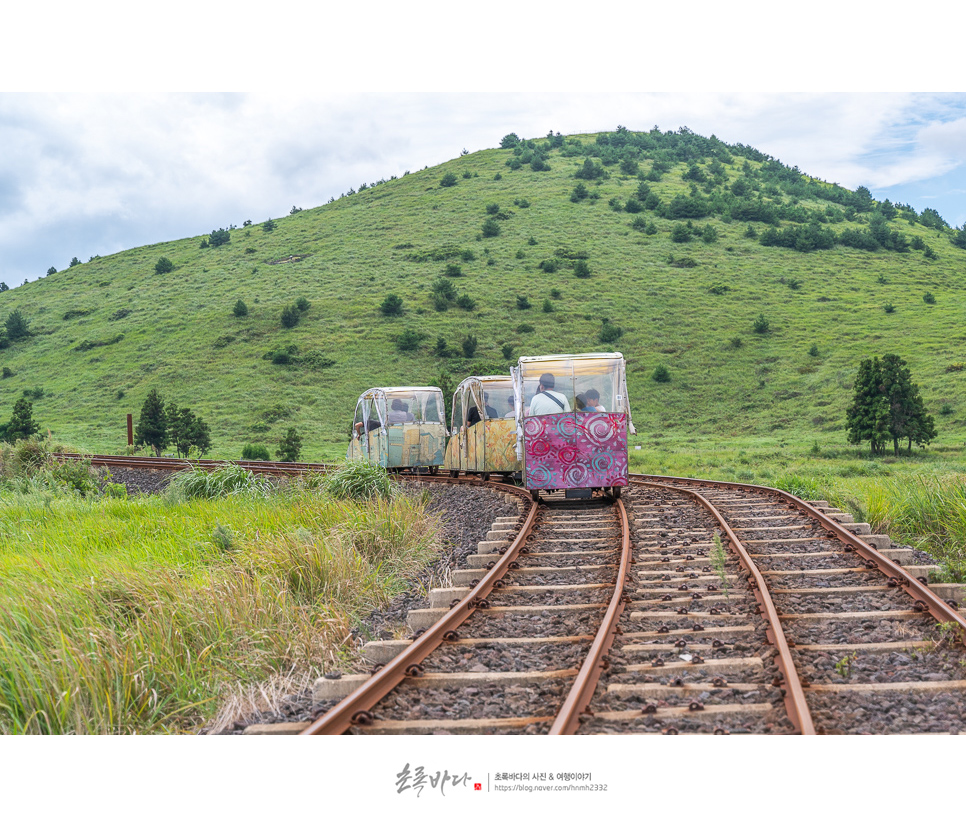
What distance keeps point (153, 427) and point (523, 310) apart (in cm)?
3256

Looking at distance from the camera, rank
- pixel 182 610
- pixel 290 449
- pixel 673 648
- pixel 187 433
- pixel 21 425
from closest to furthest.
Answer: pixel 673 648 → pixel 182 610 → pixel 290 449 → pixel 187 433 → pixel 21 425

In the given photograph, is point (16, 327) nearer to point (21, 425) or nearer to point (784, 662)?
point (21, 425)

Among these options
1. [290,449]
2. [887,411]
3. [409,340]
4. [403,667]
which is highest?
[409,340]

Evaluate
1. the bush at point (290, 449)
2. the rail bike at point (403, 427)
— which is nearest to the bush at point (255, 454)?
the bush at point (290, 449)

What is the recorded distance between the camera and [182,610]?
6445mm

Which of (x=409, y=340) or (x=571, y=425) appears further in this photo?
(x=409, y=340)

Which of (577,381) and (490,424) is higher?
(577,381)

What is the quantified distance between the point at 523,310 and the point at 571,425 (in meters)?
55.9

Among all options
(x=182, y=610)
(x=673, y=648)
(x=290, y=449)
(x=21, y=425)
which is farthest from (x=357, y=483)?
(x=21, y=425)

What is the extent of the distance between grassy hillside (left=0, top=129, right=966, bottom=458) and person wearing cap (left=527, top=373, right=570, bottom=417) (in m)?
29.4

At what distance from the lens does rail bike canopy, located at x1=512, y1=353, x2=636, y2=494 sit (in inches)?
531

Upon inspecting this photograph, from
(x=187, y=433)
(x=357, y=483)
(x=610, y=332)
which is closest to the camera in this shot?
(x=357, y=483)

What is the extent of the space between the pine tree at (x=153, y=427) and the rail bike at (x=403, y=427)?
25.8 metres

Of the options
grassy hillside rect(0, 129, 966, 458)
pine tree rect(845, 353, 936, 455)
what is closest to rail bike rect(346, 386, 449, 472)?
grassy hillside rect(0, 129, 966, 458)
